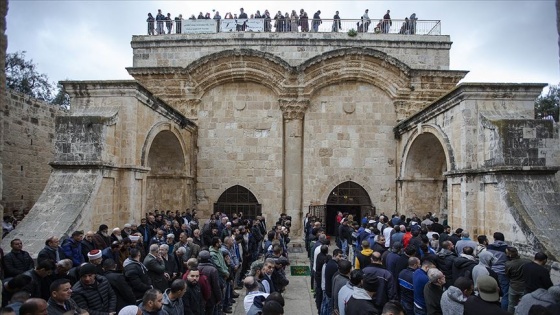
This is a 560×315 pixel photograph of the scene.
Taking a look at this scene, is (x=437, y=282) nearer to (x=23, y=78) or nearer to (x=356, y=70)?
(x=356, y=70)

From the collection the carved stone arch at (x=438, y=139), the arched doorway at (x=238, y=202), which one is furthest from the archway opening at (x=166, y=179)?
the carved stone arch at (x=438, y=139)

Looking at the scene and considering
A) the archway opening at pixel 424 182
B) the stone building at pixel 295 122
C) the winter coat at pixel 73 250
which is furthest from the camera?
the stone building at pixel 295 122

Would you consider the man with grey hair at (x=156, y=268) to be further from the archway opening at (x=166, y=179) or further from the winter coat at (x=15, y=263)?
the archway opening at (x=166, y=179)

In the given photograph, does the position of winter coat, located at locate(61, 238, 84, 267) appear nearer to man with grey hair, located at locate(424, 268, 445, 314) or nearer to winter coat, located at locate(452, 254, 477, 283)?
man with grey hair, located at locate(424, 268, 445, 314)

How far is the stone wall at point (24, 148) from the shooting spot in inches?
569

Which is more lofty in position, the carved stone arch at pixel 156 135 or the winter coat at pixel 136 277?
the carved stone arch at pixel 156 135

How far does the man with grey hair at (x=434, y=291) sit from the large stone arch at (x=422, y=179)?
9.86 meters

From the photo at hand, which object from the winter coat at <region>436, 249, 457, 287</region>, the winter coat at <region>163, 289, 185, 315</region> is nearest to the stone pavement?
the winter coat at <region>436, 249, 457, 287</region>

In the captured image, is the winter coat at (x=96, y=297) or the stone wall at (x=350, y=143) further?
the stone wall at (x=350, y=143)

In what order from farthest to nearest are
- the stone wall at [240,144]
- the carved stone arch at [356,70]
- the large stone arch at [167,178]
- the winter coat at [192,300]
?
1. the stone wall at [240,144]
2. the carved stone arch at [356,70]
3. the large stone arch at [167,178]
4. the winter coat at [192,300]

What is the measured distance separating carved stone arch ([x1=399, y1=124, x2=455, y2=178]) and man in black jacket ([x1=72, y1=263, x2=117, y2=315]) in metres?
8.70

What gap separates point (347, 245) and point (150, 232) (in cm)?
501

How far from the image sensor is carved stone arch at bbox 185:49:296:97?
15922mm

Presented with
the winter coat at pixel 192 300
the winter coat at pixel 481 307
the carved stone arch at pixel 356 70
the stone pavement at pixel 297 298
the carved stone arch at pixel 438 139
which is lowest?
the stone pavement at pixel 297 298
